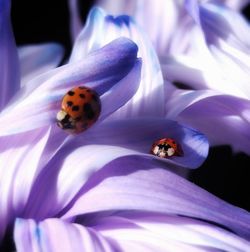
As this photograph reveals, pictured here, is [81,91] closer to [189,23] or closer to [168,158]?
[168,158]

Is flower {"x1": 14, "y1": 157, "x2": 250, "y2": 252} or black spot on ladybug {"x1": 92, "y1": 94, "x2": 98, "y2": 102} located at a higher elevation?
black spot on ladybug {"x1": 92, "y1": 94, "x2": 98, "y2": 102}

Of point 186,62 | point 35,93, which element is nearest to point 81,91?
point 35,93

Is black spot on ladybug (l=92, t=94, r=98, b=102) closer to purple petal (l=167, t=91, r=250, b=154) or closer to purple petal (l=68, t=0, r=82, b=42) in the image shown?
purple petal (l=167, t=91, r=250, b=154)

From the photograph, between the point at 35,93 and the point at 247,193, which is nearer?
the point at 35,93

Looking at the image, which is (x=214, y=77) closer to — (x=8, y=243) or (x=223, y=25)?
(x=223, y=25)

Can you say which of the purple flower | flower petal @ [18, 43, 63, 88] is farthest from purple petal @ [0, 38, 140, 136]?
flower petal @ [18, 43, 63, 88]

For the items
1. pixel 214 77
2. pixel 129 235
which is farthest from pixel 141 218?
pixel 214 77

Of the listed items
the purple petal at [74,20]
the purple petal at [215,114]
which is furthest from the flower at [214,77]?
the purple petal at [74,20]
